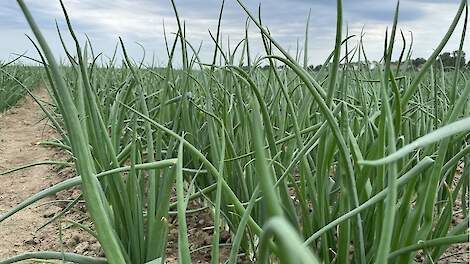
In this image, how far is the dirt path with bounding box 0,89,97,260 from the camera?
1.55m

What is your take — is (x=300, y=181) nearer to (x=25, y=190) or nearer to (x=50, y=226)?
(x=50, y=226)

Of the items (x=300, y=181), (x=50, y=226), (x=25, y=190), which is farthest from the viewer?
(x=25, y=190)

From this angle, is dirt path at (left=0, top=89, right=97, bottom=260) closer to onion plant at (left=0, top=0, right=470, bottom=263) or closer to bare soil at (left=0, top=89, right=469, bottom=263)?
bare soil at (left=0, top=89, right=469, bottom=263)

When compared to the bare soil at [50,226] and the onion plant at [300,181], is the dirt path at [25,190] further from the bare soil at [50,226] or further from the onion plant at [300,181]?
the onion plant at [300,181]

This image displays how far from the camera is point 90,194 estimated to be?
0.55m

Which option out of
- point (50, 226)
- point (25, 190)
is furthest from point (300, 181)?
point (25, 190)

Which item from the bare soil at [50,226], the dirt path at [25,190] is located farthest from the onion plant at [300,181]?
the dirt path at [25,190]

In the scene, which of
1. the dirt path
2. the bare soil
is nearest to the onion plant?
the bare soil

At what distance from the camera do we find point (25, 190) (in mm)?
2283

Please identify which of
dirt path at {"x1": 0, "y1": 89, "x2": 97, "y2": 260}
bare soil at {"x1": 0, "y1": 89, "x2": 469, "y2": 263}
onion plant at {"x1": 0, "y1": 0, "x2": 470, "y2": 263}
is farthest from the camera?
dirt path at {"x1": 0, "y1": 89, "x2": 97, "y2": 260}

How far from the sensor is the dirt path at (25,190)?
1548mm

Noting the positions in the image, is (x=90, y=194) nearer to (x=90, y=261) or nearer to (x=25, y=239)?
(x=90, y=261)

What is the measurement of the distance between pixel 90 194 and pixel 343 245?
0.48m

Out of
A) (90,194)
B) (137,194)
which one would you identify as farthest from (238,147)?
(90,194)
